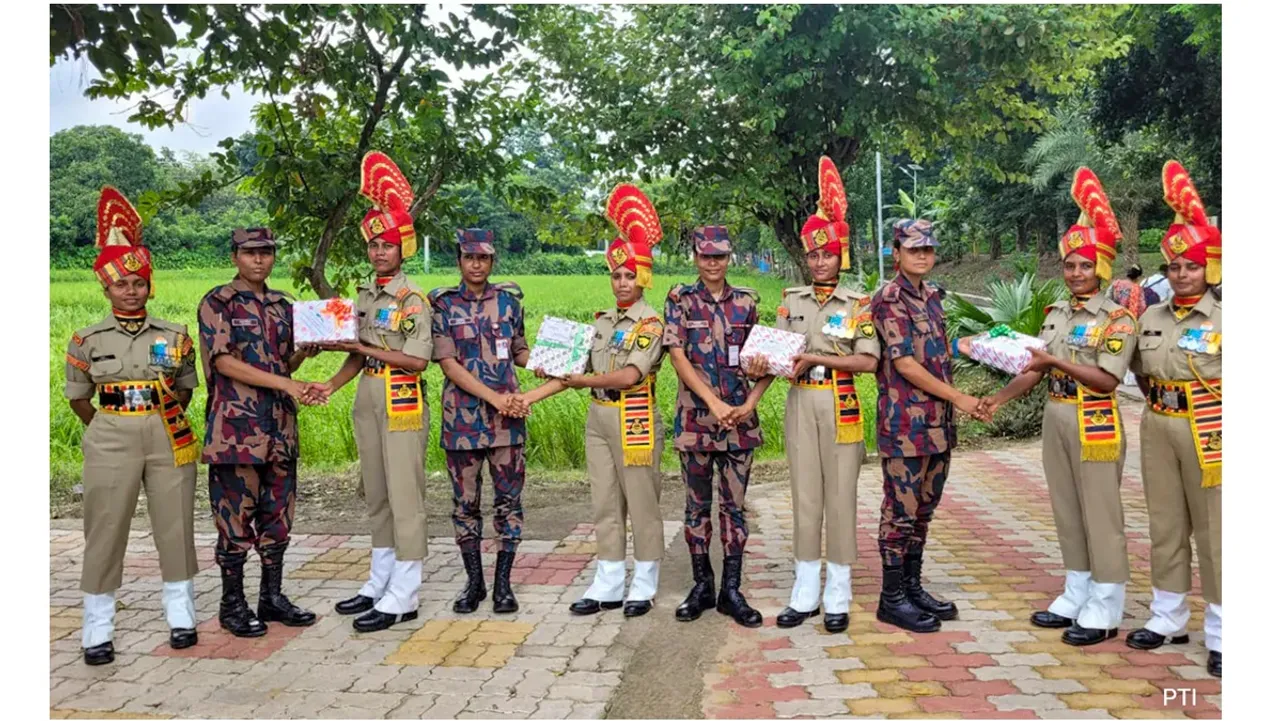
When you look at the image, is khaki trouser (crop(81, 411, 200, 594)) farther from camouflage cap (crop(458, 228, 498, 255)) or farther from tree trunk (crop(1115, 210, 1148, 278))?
tree trunk (crop(1115, 210, 1148, 278))

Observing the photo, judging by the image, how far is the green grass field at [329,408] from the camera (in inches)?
342

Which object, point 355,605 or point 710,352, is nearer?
point 710,352

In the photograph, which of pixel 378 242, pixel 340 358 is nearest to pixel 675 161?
pixel 378 242

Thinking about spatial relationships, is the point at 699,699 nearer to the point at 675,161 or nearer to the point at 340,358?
the point at 675,161

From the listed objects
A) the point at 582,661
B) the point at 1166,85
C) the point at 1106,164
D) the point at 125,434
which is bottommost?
the point at 582,661

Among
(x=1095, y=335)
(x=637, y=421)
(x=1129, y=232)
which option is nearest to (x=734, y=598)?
(x=637, y=421)

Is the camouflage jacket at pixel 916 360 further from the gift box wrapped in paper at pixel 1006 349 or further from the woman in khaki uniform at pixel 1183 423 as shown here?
the woman in khaki uniform at pixel 1183 423

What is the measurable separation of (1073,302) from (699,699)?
95.2 inches

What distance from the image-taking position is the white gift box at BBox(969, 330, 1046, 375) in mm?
4223

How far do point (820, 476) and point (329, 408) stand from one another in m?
6.52

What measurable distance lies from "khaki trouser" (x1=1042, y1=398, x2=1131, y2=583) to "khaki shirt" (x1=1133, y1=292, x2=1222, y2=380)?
0.31 m

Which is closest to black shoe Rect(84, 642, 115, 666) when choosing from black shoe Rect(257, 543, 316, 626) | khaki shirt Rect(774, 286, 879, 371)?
black shoe Rect(257, 543, 316, 626)

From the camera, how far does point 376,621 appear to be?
448cm

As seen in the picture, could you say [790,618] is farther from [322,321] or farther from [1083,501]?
[322,321]
